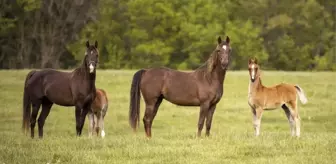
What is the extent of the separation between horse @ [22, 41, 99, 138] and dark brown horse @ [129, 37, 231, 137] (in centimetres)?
110

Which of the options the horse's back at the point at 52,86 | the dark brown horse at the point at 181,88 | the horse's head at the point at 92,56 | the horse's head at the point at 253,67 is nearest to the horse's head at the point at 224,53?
the dark brown horse at the point at 181,88

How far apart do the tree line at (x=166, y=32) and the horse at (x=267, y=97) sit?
46515mm

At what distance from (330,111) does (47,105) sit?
47.4 ft

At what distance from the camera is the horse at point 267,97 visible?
16.7 m

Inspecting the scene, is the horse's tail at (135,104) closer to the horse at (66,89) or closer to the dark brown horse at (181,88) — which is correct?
the dark brown horse at (181,88)

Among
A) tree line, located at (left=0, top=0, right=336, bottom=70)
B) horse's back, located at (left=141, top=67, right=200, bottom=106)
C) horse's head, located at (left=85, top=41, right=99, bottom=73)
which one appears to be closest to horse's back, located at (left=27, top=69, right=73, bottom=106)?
horse's head, located at (left=85, top=41, right=99, bottom=73)

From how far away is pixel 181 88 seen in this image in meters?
16.2

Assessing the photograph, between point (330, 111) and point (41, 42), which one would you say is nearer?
point (330, 111)

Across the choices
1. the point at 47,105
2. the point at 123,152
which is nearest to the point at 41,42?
the point at 47,105

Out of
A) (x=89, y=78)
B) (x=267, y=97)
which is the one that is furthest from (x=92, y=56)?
(x=267, y=97)

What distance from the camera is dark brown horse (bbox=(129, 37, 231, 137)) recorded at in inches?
627

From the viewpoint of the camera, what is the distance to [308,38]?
237 feet

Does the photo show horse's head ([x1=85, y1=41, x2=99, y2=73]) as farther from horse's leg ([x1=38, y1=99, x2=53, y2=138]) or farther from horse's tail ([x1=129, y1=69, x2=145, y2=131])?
horse's leg ([x1=38, y1=99, x2=53, y2=138])

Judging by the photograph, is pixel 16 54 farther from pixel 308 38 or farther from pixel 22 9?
pixel 308 38
